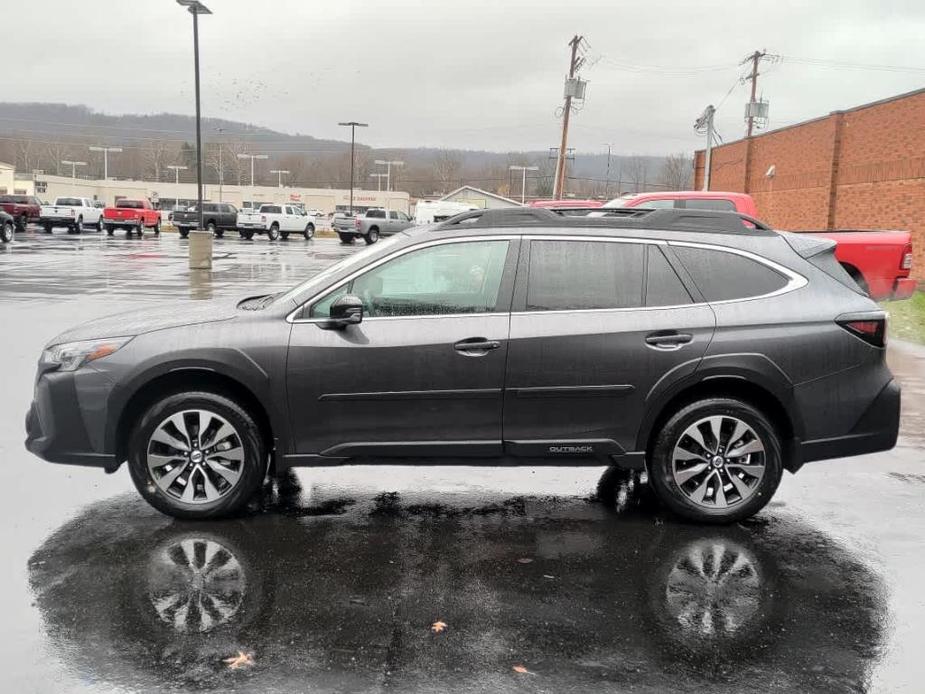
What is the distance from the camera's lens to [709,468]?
514 cm

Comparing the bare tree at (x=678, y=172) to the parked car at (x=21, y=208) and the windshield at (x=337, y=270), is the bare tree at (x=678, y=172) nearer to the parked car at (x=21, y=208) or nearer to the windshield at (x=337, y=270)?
the parked car at (x=21, y=208)

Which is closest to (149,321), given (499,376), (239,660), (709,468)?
(499,376)

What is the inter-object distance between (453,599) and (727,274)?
2.64 metres

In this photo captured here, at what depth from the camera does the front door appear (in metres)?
4.98

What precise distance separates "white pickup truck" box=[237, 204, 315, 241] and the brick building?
85.2 feet

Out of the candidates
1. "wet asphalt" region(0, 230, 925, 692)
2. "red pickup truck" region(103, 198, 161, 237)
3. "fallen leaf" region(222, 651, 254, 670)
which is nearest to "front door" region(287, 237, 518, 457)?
"wet asphalt" region(0, 230, 925, 692)

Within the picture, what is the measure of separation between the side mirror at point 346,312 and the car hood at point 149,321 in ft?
2.13

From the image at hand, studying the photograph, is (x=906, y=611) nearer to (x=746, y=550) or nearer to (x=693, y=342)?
(x=746, y=550)

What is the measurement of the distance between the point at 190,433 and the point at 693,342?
9.96 feet

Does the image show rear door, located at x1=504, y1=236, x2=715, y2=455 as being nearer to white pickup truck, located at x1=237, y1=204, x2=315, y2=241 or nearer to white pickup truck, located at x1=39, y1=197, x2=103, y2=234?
white pickup truck, located at x1=237, y1=204, x2=315, y2=241

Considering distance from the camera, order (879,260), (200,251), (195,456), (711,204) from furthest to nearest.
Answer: (200,251)
(711,204)
(879,260)
(195,456)

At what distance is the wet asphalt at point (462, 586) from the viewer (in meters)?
3.48

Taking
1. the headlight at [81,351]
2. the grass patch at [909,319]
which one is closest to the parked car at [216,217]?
Answer: the grass patch at [909,319]

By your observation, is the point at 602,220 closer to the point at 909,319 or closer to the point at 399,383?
the point at 399,383
